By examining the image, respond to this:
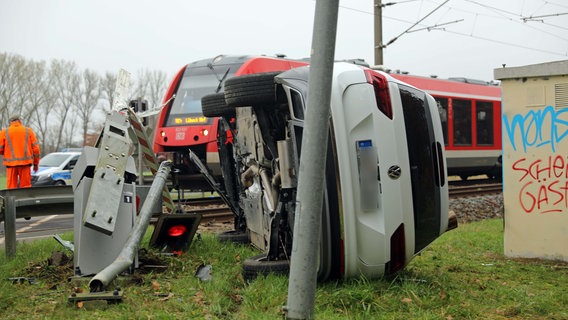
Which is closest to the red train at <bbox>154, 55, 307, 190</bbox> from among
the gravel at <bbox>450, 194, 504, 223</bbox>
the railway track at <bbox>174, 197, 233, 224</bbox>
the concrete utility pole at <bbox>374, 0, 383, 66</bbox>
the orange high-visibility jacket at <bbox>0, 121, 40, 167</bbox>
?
the railway track at <bbox>174, 197, 233, 224</bbox>

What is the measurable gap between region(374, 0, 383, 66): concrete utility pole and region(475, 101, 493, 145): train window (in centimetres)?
354

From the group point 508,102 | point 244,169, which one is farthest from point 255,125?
point 508,102

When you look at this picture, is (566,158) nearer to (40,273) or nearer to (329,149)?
(329,149)

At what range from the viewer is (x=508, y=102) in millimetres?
7500

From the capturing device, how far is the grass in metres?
4.52

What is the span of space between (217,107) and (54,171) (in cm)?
1830

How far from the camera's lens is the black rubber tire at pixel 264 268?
204 inches

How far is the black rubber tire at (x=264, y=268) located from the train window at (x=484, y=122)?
1630cm

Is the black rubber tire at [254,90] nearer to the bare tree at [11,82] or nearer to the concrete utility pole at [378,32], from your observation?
the concrete utility pole at [378,32]

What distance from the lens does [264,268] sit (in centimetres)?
519

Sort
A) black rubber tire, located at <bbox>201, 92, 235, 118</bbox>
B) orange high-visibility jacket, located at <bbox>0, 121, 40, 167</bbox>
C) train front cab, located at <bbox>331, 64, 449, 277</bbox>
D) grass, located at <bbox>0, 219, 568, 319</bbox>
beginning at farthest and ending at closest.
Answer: orange high-visibility jacket, located at <bbox>0, 121, 40, 167</bbox> → black rubber tire, located at <bbox>201, 92, 235, 118</bbox> → train front cab, located at <bbox>331, 64, 449, 277</bbox> → grass, located at <bbox>0, 219, 568, 319</bbox>

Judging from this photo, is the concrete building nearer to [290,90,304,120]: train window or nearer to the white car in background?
[290,90,304,120]: train window

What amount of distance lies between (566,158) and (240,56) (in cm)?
883

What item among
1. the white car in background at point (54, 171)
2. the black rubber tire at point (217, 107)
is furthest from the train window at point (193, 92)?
the white car in background at point (54, 171)
